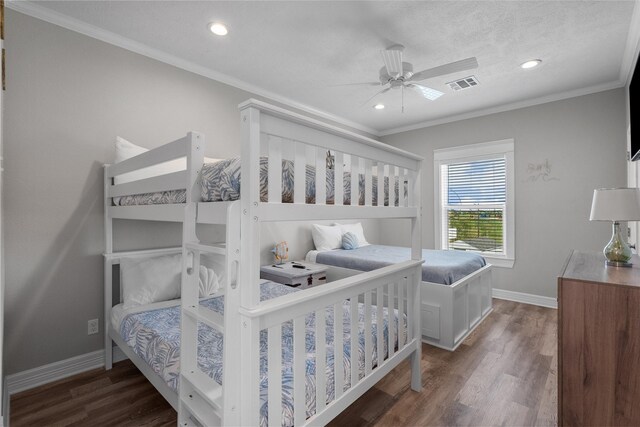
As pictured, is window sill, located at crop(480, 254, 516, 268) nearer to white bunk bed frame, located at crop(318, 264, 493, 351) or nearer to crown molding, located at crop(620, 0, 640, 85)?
white bunk bed frame, located at crop(318, 264, 493, 351)

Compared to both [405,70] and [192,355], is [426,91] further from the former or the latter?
[192,355]

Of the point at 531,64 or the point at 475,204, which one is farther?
the point at 475,204

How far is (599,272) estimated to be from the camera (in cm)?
158

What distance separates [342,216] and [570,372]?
4.16ft

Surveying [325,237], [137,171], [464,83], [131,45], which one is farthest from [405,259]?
[131,45]

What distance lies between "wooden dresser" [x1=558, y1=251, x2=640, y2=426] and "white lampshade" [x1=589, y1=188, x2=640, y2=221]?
301mm

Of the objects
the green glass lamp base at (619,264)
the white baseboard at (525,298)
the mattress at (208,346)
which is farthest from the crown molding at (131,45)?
the white baseboard at (525,298)

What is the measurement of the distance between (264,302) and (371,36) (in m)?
2.13

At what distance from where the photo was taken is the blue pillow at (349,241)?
3.82m

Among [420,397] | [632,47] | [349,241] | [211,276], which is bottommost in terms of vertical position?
[420,397]

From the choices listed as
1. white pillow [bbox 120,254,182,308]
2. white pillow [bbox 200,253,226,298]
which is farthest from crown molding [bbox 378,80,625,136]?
white pillow [bbox 120,254,182,308]

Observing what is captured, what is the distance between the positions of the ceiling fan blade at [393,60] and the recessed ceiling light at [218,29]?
3.82 ft

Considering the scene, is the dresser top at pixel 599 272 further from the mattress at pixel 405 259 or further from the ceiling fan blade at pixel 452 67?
the ceiling fan blade at pixel 452 67

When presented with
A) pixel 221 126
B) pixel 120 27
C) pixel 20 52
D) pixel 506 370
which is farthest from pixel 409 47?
pixel 20 52
